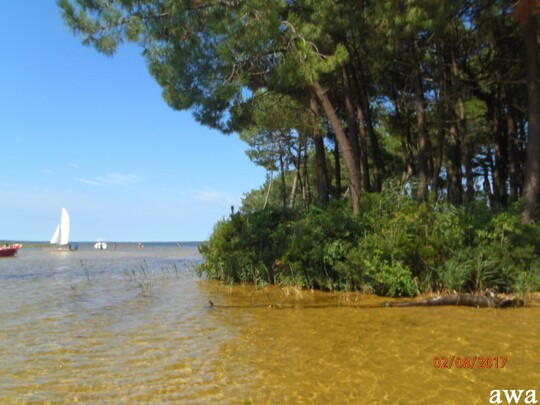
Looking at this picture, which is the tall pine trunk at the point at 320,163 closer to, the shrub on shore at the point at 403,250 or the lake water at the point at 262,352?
the shrub on shore at the point at 403,250

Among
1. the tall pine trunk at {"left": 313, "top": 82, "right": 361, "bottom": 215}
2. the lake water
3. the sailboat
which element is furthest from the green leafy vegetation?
the sailboat

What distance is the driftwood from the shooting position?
28.2 feet

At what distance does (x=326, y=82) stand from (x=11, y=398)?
15.1m

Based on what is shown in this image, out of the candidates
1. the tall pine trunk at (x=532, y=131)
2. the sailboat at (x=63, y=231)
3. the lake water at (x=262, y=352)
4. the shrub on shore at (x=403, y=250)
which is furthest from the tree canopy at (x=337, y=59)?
the sailboat at (x=63, y=231)

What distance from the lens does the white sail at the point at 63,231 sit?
199 feet

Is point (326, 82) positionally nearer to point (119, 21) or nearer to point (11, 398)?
point (119, 21)

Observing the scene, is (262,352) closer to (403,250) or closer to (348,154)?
(403,250)

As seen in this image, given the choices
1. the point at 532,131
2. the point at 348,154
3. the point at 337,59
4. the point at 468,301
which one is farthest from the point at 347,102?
the point at 468,301

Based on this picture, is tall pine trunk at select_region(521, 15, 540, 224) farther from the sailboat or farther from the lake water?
the sailboat

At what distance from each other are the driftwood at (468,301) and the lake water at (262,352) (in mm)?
330

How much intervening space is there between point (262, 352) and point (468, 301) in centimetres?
520

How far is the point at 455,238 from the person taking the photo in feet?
33.3

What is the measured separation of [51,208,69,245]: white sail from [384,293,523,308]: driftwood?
60.6 metres

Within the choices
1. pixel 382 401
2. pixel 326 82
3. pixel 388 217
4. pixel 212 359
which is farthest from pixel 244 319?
pixel 326 82
